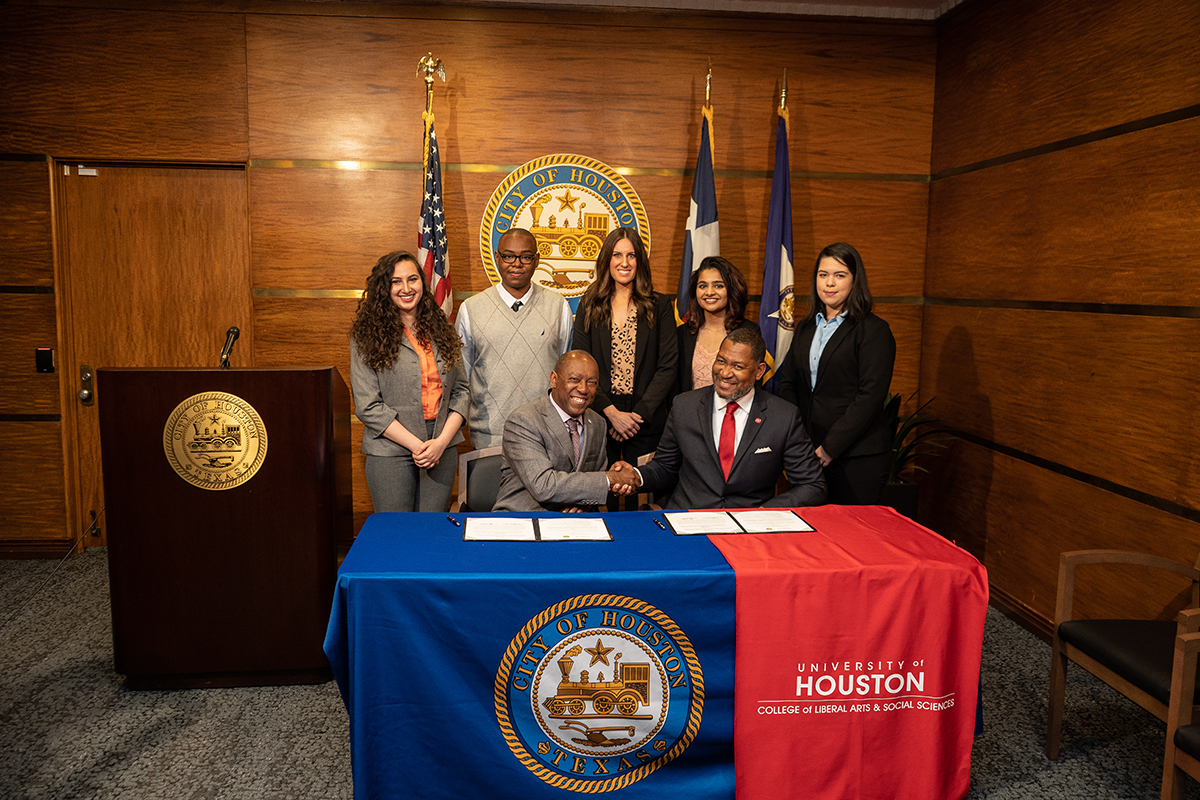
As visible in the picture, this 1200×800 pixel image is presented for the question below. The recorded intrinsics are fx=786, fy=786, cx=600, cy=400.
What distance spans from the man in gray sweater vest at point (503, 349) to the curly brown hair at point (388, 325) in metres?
0.30

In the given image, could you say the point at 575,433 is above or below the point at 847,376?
below

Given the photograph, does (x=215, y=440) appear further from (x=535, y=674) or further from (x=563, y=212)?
(x=563, y=212)

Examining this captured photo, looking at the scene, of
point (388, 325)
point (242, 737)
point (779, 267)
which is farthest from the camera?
point (779, 267)

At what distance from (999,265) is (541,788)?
3.23 metres

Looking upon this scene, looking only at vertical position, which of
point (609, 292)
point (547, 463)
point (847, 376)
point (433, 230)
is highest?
point (433, 230)

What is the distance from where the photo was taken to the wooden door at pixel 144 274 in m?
4.34

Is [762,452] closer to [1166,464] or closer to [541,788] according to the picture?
[541,788]

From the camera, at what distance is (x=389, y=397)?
10.3ft

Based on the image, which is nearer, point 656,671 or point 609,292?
point 656,671

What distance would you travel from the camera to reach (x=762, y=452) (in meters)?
2.71

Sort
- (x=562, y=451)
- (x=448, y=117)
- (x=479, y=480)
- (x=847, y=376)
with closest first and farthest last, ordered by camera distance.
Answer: (x=562, y=451)
(x=479, y=480)
(x=847, y=376)
(x=448, y=117)

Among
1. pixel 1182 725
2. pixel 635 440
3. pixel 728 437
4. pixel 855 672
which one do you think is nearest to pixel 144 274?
pixel 635 440

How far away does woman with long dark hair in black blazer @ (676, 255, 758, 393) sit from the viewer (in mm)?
3373

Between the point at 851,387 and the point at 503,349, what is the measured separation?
1.52 meters
